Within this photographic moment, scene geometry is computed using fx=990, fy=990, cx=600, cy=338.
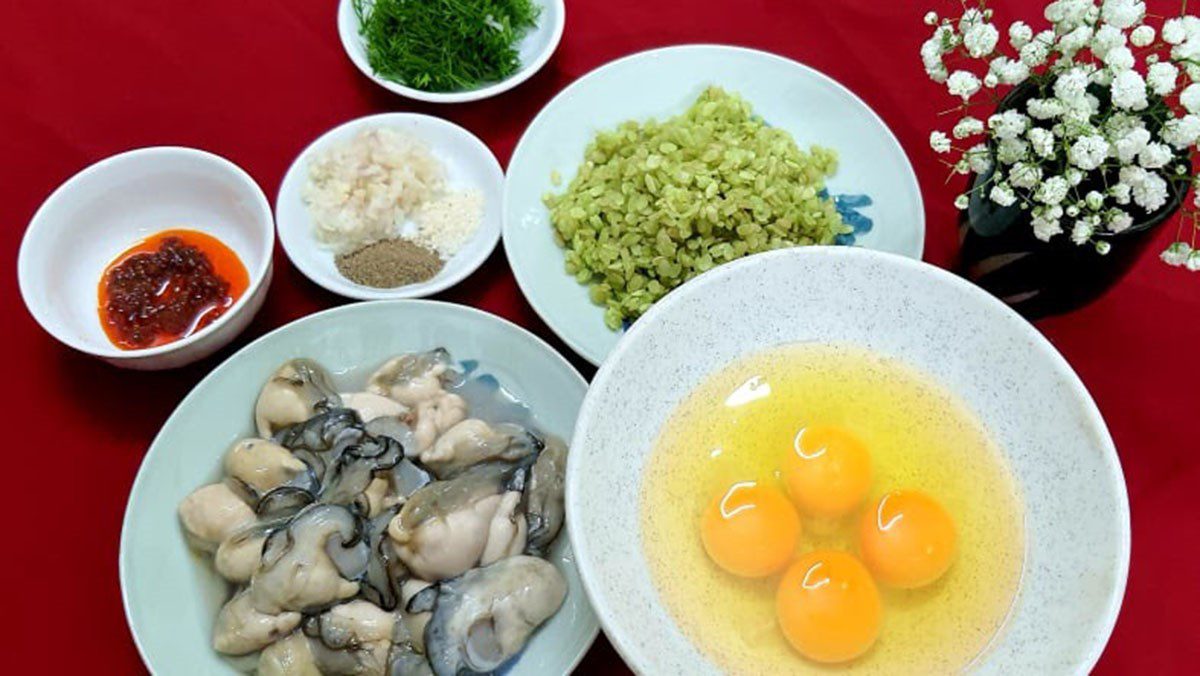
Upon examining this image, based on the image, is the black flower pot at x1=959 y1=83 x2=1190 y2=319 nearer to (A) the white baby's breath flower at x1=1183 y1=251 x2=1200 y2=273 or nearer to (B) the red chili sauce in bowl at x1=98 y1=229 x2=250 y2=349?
(A) the white baby's breath flower at x1=1183 y1=251 x2=1200 y2=273

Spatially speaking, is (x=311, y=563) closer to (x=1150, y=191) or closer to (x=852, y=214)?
(x=852, y=214)

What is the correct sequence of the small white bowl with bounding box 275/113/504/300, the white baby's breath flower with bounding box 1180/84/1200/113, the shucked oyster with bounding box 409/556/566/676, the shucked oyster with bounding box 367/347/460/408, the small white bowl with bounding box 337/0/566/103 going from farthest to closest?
the small white bowl with bounding box 337/0/566/103 → the small white bowl with bounding box 275/113/504/300 → the shucked oyster with bounding box 367/347/460/408 → the shucked oyster with bounding box 409/556/566/676 → the white baby's breath flower with bounding box 1180/84/1200/113

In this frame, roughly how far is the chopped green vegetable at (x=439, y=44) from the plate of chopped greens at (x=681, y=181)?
0.69 feet

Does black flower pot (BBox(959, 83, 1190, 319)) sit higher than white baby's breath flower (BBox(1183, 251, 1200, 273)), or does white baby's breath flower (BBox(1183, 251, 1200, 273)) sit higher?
white baby's breath flower (BBox(1183, 251, 1200, 273))

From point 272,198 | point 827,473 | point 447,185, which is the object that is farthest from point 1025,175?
point 272,198

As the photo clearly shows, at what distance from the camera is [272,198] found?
6.39 feet

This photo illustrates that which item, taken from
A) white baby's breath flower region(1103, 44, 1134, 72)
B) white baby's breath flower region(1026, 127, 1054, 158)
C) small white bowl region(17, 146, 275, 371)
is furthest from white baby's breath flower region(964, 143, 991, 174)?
small white bowl region(17, 146, 275, 371)

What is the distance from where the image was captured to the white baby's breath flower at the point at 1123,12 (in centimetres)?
121

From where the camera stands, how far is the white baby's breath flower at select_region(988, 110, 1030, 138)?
1.30 metres

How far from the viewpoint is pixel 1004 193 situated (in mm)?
1320

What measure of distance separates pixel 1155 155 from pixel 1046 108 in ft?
0.48

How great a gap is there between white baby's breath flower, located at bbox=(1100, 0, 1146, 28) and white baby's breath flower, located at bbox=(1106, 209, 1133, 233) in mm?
241

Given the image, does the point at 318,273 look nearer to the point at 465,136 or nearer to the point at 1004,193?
the point at 465,136

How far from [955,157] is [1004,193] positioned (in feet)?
2.09
